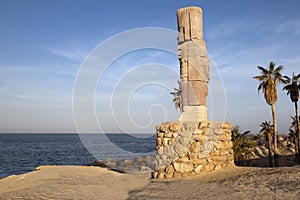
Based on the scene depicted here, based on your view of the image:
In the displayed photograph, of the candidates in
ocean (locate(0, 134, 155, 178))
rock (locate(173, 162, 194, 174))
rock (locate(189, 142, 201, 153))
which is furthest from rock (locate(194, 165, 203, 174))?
ocean (locate(0, 134, 155, 178))

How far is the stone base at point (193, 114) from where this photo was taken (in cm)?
904

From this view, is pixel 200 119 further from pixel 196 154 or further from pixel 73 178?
pixel 73 178

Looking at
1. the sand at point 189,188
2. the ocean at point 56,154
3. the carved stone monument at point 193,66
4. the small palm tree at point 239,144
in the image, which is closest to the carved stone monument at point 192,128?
the carved stone monument at point 193,66

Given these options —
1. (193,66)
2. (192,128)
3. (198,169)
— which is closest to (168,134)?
(192,128)

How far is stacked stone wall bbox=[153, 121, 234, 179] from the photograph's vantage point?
8547 mm

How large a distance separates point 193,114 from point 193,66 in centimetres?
174

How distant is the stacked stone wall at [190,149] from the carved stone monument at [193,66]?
Answer: 50 centimetres

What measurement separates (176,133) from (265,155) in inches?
1120

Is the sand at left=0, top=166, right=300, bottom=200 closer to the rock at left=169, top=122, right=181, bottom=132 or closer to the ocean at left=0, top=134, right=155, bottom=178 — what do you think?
the rock at left=169, top=122, right=181, bottom=132

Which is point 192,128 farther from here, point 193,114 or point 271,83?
point 271,83

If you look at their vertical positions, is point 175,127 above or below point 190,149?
above

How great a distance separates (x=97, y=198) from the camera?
6461 millimetres

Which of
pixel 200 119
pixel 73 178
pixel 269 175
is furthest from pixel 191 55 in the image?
pixel 73 178

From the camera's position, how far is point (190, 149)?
28.3 ft
